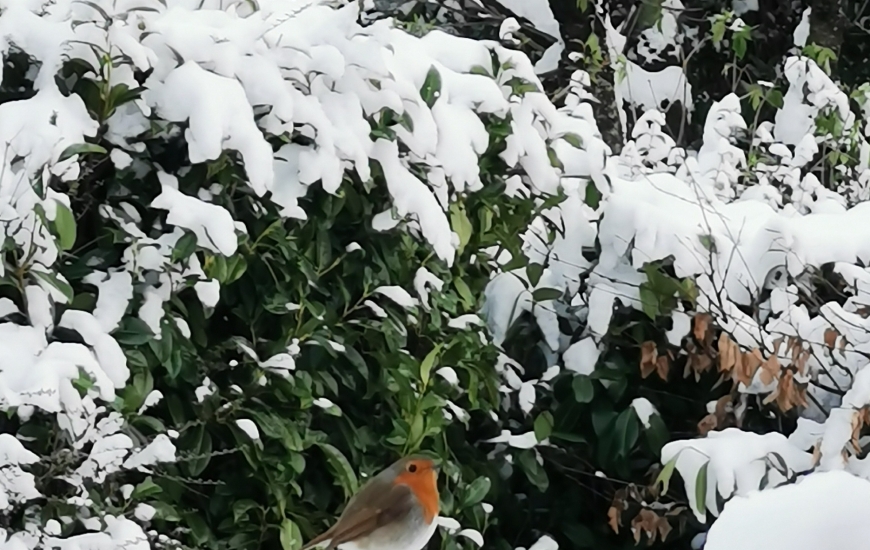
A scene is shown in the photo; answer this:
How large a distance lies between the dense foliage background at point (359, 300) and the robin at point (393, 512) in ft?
0.63

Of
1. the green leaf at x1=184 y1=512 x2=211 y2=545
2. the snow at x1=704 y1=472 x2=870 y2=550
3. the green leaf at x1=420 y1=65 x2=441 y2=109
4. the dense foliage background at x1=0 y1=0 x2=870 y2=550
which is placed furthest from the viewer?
the green leaf at x1=420 y1=65 x2=441 y2=109

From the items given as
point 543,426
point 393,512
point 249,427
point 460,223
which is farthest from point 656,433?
point 249,427

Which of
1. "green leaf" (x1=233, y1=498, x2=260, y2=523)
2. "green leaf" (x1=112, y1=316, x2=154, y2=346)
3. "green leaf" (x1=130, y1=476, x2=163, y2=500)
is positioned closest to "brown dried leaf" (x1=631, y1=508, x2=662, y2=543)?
"green leaf" (x1=233, y1=498, x2=260, y2=523)

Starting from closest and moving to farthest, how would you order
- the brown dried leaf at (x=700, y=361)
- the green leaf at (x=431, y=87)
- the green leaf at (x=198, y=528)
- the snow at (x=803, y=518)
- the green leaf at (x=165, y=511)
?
the snow at (x=803, y=518) → the green leaf at (x=165, y=511) → the green leaf at (x=198, y=528) → the green leaf at (x=431, y=87) → the brown dried leaf at (x=700, y=361)

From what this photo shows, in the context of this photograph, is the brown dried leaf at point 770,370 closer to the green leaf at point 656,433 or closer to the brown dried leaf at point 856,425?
the brown dried leaf at point 856,425

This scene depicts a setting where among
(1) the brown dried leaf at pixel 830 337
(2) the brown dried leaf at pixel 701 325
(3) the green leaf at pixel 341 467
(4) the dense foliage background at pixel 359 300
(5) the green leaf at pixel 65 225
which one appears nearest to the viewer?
(5) the green leaf at pixel 65 225

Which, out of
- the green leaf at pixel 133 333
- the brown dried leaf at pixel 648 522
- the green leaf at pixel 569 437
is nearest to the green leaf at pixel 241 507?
the green leaf at pixel 133 333

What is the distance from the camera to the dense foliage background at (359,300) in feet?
6.93

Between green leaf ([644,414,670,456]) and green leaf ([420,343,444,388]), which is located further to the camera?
green leaf ([644,414,670,456])

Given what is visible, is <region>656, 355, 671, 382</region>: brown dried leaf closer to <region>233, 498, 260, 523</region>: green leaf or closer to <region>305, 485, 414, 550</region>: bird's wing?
<region>305, 485, 414, 550</region>: bird's wing

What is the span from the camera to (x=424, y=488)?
7.66 ft

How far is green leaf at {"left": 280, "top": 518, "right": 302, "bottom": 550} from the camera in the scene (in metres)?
2.45

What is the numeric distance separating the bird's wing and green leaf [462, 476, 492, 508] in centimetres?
59

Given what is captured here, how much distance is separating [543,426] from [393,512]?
860 millimetres
